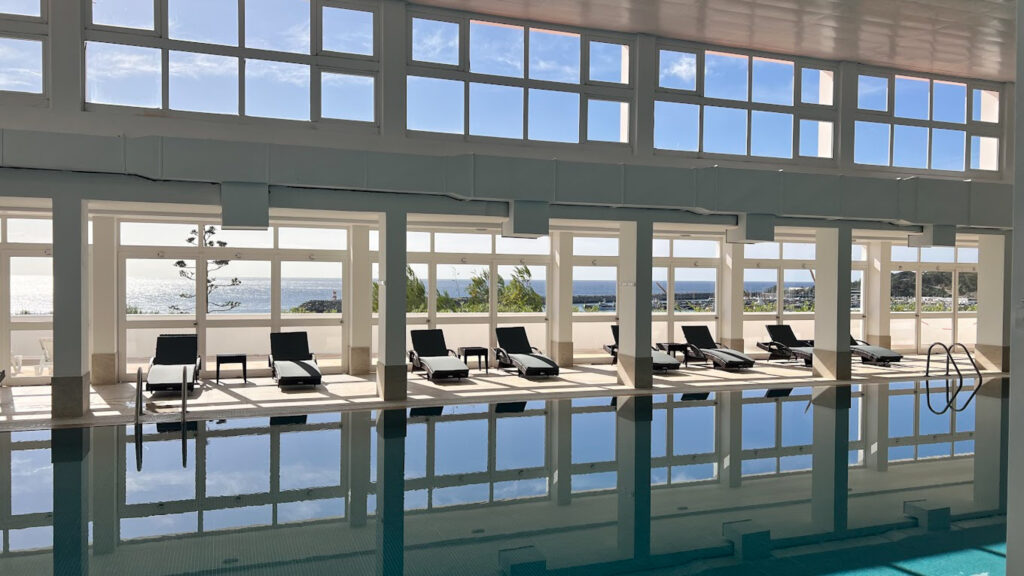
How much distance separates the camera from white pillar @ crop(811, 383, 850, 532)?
5.82 meters

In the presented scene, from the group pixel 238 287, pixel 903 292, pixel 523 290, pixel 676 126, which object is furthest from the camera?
pixel 903 292

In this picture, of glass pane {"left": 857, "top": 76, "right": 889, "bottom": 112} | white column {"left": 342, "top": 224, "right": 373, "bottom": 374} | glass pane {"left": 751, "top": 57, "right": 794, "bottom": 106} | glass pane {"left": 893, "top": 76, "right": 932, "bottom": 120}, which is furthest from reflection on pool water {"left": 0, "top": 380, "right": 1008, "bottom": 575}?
glass pane {"left": 893, "top": 76, "right": 932, "bottom": 120}

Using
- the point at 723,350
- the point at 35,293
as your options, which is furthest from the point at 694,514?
the point at 35,293

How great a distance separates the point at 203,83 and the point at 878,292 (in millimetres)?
16439

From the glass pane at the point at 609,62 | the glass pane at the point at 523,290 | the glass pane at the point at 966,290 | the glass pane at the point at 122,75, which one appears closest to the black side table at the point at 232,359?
the glass pane at the point at 122,75

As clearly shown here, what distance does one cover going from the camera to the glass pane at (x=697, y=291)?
16.8 meters

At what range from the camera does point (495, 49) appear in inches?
474

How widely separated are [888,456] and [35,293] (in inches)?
536

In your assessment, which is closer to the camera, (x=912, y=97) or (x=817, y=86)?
(x=817, y=86)

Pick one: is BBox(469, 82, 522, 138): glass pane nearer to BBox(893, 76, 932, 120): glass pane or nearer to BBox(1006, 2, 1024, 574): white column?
BBox(893, 76, 932, 120): glass pane

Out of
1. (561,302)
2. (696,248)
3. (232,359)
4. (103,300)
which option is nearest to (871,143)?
(696,248)

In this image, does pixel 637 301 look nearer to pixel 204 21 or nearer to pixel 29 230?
pixel 204 21

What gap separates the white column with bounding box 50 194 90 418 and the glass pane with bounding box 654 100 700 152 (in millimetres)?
9365

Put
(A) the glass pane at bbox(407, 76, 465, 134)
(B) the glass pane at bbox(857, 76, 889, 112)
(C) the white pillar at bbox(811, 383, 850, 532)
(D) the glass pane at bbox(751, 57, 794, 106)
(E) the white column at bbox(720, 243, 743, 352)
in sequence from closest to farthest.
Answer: (C) the white pillar at bbox(811, 383, 850, 532) < (A) the glass pane at bbox(407, 76, 465, 134) < (D) the glass pane at bbox(751, 57, 794, 106) < (B) the glass pane at bbox(857, 76, 889, 112) < (E) the white column at bbox(720, 243, 743, 352)
